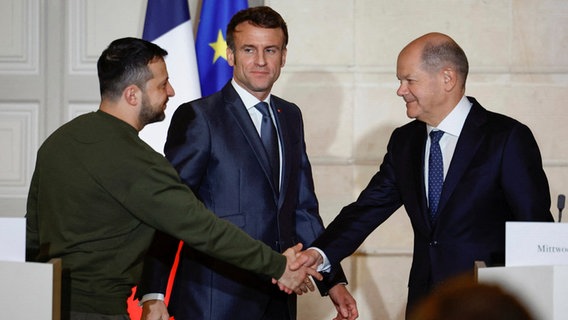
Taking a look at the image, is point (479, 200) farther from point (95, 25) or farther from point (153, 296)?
point (95, 25)

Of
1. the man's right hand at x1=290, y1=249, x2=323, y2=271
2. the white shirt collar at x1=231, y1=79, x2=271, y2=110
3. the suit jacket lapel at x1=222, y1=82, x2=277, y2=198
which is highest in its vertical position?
the white shirt collar at x1=231, y1=79, x2=271, y2=110

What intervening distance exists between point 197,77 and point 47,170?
7.44 ft

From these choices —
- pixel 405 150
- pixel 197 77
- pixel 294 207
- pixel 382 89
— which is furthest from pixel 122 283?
pixel 382 89

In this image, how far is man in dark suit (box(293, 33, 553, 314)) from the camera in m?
3.31

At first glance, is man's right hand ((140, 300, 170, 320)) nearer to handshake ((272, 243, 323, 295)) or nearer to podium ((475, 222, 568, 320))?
handshake ((272, 243, 323, 295))

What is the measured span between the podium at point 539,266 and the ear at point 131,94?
4.06 feet

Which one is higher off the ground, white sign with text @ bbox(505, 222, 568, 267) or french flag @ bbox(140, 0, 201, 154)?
french flag @ bbox(140, 0, 201, 154)

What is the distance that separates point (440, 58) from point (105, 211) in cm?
143

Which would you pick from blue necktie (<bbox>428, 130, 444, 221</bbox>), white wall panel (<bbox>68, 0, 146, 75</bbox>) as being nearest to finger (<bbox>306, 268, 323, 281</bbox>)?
blue necktie (<bbox>428, 130, 444, 221</bbox>)

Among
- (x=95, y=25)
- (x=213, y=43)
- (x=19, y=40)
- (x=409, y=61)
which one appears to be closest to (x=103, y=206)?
(x=409, y=61)

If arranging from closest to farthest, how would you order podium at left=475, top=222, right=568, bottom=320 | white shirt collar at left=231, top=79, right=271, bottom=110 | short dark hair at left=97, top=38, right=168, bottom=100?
podium at left=475, top=222, right=568, bottom=320, short dark hair at left=97, top=38, right=168, bottom=100, white shirt collar at left=231, top=79, right=271, bottom=110

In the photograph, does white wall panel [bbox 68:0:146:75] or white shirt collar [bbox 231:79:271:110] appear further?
white wall panel [bbox 68:0:146:75]

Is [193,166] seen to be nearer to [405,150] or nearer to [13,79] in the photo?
[405,150]

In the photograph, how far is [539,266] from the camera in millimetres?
2686
